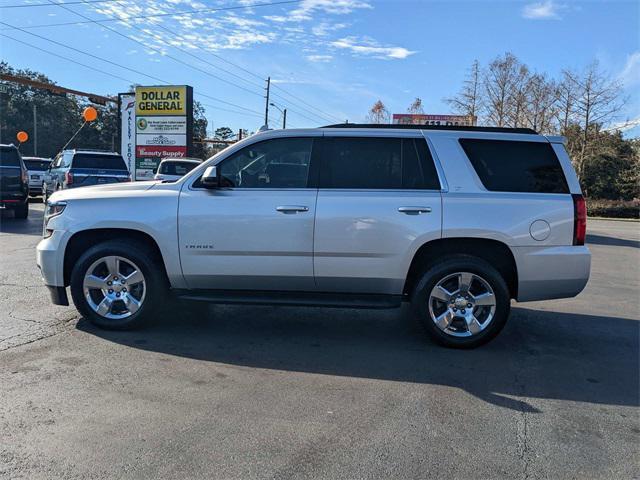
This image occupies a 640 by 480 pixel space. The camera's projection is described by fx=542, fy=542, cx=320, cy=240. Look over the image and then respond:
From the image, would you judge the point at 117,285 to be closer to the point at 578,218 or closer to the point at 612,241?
the point at 578,218

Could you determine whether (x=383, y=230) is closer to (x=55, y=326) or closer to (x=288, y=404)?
(x=288, y=404)

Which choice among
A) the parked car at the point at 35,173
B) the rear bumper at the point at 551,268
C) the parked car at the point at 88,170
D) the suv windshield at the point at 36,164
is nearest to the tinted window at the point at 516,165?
the rear bumper at the point at 551,268

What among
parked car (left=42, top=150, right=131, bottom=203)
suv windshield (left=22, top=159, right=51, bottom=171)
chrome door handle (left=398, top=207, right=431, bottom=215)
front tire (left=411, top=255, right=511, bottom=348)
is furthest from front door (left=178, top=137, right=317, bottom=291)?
suv windshield (left=22, top=159, right=51, bottom=171)

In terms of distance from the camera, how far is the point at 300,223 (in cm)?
505

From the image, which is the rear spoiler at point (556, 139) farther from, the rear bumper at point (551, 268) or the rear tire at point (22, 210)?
the rear tire at point (22, 210)

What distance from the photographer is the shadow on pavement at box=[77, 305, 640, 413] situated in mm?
4387

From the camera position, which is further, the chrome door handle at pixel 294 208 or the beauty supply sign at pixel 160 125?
the beauty supply sign at pixel 160 125

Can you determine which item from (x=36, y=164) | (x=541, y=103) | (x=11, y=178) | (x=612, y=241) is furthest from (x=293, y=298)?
(x=541, y=103)

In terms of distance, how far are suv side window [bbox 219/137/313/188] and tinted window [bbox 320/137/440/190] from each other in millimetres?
209

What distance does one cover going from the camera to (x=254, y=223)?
509 centimetres

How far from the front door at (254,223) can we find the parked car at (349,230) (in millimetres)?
11

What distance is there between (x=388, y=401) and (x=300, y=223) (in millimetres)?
1853

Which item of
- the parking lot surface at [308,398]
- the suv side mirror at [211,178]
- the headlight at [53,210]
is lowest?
the parking lot surface at [308,398]

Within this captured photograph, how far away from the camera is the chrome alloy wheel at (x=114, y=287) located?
17.5 feet
